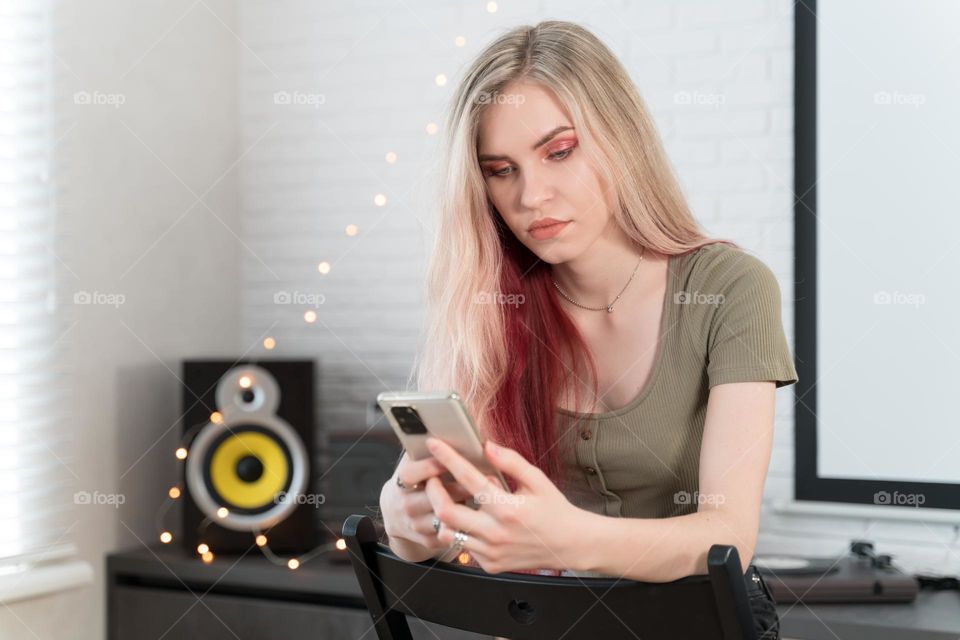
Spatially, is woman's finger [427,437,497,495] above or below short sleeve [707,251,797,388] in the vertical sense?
below

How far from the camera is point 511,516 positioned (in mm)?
806

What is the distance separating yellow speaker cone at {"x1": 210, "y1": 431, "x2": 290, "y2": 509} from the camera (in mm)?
2174

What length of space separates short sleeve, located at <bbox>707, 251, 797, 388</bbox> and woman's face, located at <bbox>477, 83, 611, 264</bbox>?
0.60ft

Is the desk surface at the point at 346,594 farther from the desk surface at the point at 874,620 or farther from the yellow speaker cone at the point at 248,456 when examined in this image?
the yellow speaker cone at the point at 248,456

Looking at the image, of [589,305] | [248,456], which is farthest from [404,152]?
[589,305]

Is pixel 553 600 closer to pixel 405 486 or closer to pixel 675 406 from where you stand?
pixel 405 486

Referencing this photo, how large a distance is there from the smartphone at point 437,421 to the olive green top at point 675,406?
0.39 meters

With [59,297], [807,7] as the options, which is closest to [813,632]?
[807,7]

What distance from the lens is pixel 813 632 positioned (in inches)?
63.8

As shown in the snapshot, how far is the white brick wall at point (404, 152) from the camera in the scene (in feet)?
6.79

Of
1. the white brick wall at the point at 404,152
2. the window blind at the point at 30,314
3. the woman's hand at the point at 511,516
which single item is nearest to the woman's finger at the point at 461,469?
the woman's hand at the point at 511,516

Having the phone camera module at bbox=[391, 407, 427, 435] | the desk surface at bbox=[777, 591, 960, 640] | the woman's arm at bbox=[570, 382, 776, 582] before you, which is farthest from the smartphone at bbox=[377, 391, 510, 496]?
the desk surface at bbox=[777, 591, 960, 640]

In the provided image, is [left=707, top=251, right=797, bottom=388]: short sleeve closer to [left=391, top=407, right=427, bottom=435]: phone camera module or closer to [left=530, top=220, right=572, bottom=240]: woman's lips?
[left=530, top=220, right=572, bottom=240]: woman's lips

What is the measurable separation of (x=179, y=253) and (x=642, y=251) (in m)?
1.58
